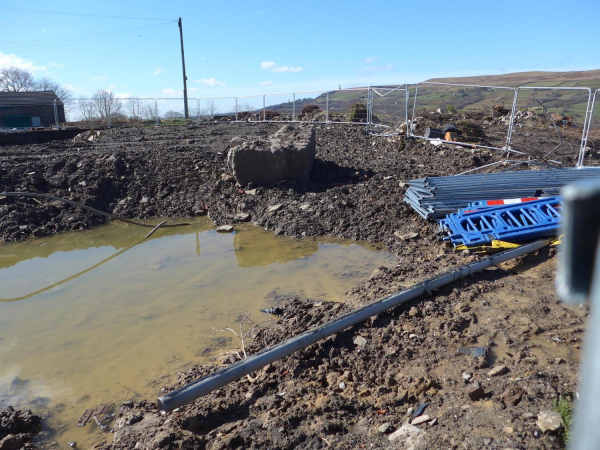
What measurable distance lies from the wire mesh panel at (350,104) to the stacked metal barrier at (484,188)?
9.93 meters

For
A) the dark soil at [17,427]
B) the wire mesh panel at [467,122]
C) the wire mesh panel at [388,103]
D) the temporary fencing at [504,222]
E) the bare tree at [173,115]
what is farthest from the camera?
the bare tree at [173,115]

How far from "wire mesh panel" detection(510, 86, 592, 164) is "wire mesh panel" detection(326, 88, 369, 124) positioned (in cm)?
601

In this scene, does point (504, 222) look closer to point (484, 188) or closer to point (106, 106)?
point (484, 188)

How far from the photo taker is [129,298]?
6492 mm

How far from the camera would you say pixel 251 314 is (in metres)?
5.76

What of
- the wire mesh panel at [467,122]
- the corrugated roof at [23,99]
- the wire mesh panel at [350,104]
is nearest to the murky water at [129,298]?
the wire mesh panel at [467,122]

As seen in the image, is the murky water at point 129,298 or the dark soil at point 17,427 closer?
the dark soil at point 17,427

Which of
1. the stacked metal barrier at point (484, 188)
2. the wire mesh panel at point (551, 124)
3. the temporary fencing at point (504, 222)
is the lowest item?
the temporary fencing at point (504, 222)

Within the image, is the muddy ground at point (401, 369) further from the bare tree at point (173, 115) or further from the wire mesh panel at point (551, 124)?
the bare tree at point (173, 115)

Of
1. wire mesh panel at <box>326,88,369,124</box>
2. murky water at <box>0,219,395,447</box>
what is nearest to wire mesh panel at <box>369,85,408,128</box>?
wire mesh panel at <box>326,88,369,124</box>

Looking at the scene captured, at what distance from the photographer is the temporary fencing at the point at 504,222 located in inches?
238

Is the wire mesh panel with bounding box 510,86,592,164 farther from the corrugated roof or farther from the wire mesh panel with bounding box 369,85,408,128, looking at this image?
the corrugated roof

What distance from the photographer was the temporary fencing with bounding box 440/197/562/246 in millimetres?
6051

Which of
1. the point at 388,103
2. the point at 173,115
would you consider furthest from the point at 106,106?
the point at 388,103
